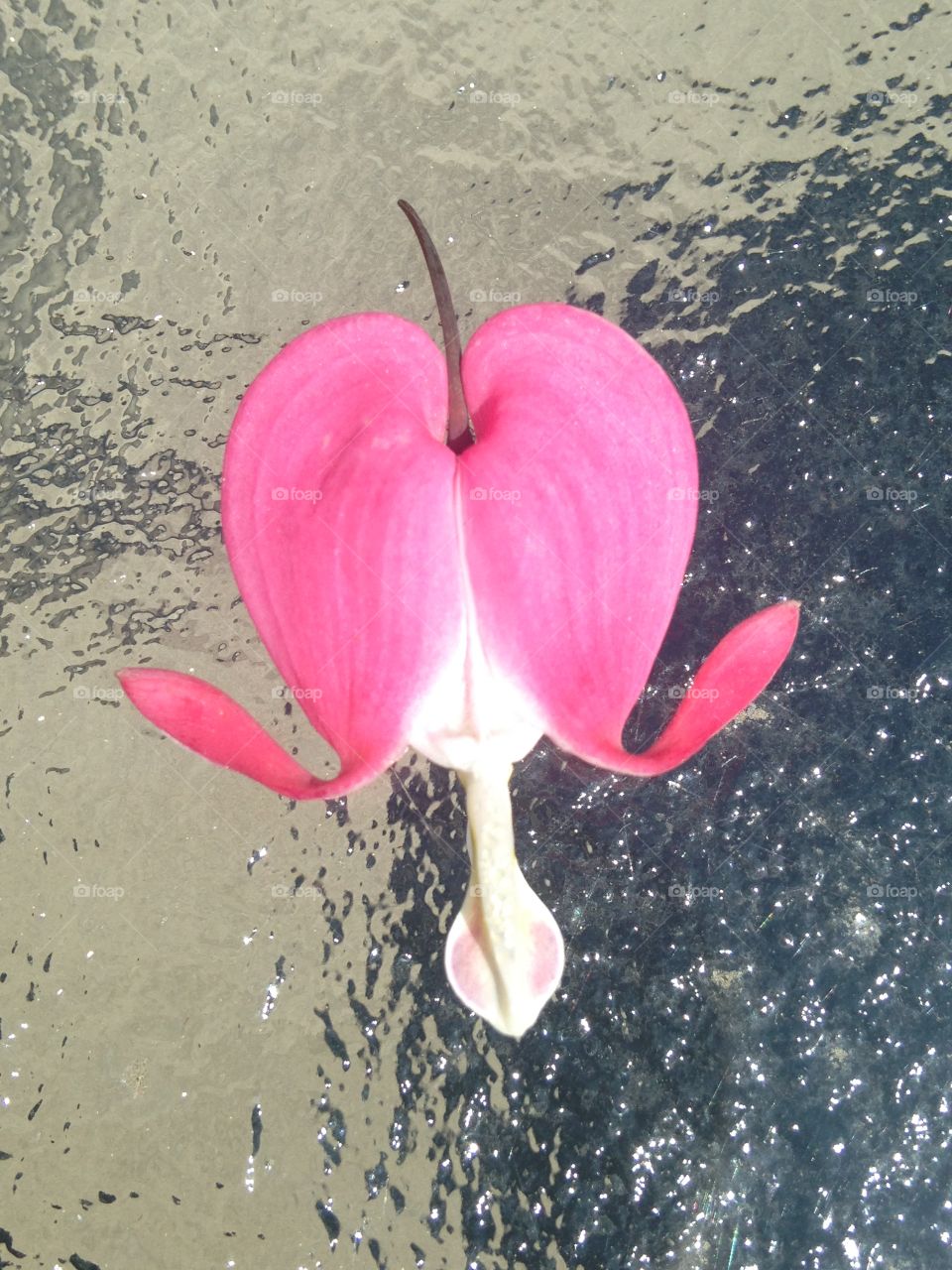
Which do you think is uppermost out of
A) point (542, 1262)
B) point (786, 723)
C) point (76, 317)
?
point (76, 317)

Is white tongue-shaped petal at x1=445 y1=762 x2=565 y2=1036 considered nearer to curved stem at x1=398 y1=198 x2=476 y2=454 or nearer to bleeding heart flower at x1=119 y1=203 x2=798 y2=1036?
bleeding heart flower at x1=119 y1=203 x2=798 y2=1036

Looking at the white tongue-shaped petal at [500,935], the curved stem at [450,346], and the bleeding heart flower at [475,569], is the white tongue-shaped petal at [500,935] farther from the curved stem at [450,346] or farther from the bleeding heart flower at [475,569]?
the curved stem at [450,346]

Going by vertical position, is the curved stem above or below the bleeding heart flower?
above

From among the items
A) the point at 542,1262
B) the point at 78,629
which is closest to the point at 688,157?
the point at 78,629

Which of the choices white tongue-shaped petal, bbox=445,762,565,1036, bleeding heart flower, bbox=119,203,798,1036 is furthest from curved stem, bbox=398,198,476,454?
white tongue-shaped petal, bbox=445,762,565,1036

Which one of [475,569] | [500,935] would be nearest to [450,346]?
[475,569]

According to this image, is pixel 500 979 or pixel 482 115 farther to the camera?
pixel 482 115

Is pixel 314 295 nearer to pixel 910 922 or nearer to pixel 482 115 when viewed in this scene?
pixel 482 115
